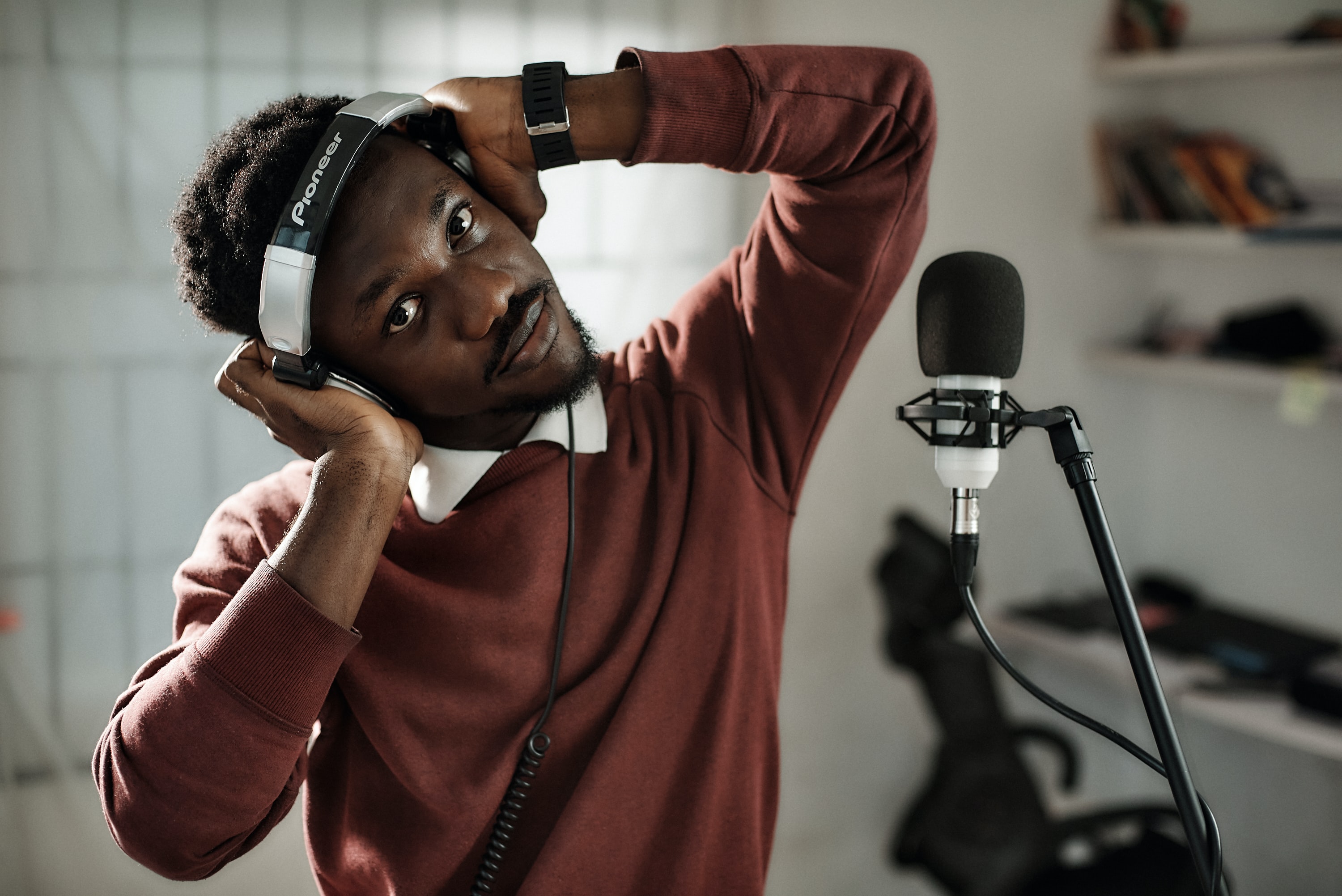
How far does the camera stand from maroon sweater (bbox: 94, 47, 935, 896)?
995mm

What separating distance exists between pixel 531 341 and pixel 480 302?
7 cm

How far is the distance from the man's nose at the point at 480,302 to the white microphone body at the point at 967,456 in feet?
1.49

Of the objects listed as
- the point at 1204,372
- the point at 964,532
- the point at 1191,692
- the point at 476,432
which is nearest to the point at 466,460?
the point at 476,432

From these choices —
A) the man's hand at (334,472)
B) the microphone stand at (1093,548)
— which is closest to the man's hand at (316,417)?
the man's hand at (334,472)

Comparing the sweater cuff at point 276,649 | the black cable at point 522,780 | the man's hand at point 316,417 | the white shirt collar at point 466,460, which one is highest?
the man's hand at point 316,417

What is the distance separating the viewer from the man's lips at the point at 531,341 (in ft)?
3.28

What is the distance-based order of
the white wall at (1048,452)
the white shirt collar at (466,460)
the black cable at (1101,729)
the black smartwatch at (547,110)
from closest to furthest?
the black cable at (1101,729), the black smartwatch at (547,110), the white shirt collar at (466,460), the white wall at (1048,452)

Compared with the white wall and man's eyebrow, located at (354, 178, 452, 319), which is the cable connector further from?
the white wall

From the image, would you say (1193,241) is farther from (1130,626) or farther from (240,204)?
(240,204)

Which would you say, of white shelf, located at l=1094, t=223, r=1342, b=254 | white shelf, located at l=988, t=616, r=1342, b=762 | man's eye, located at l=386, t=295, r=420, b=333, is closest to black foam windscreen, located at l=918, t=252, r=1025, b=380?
man's eye, located at l=386, t=295, r=420, b=333

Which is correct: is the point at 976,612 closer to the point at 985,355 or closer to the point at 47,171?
the point at 985,355

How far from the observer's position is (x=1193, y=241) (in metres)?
2.53

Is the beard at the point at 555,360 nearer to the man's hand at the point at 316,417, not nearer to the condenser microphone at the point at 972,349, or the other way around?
the man's hand at the point at 316,417

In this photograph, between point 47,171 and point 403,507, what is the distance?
1.16 m
